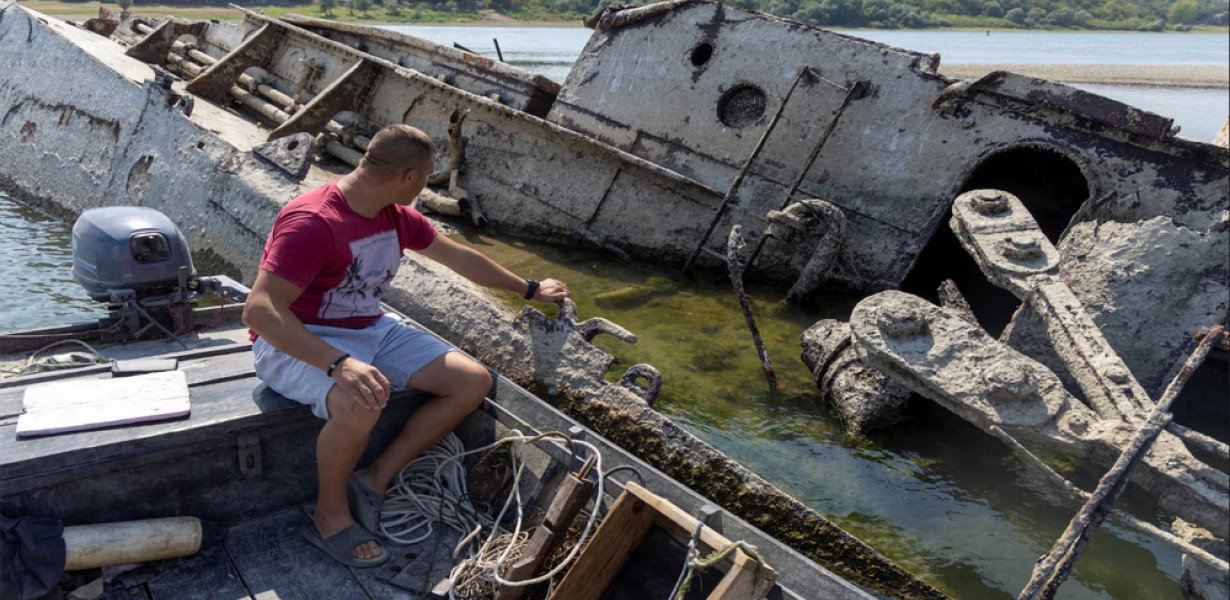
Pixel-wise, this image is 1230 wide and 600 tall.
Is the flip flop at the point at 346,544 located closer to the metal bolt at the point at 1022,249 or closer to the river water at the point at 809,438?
the river water at the point at 809,438

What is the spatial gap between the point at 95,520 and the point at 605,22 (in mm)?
7217

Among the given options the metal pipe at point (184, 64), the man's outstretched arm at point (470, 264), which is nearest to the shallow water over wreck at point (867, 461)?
the man's outstretched arm at point (470, 264)

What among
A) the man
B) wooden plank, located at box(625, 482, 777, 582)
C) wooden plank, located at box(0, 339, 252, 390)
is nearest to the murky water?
wooden plank, located at box(0, 339, 252, 390)

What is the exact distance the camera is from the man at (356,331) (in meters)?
3.13

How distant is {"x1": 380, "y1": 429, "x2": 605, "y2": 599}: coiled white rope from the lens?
3.40 meters

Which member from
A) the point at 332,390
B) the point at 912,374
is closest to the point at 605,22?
the point at 912,374

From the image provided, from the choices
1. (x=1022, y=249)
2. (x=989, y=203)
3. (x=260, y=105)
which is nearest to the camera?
(x=1022, y=249)

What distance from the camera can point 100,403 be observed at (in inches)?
134

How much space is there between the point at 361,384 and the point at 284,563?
0.89 metres

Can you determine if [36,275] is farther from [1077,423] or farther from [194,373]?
[1077,423]

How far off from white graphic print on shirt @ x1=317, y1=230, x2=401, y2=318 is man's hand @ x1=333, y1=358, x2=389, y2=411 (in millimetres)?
494

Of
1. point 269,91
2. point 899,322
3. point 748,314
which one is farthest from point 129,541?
point 269,91

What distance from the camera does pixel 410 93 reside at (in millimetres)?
9930

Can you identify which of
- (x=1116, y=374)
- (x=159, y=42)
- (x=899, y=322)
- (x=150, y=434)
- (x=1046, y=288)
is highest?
(x=1046, y=288)
